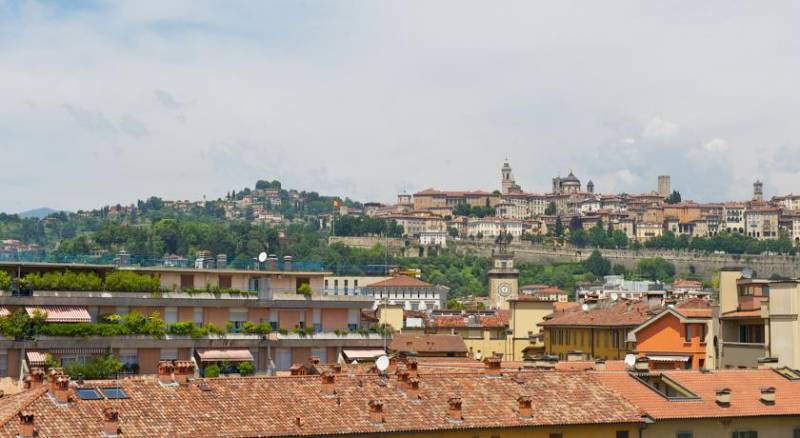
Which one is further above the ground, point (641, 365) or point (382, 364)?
point (382, 364)

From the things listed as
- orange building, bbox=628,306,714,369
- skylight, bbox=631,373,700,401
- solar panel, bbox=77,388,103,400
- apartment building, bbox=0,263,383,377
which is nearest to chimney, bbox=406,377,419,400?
skylight, bbox=631,373,700,401

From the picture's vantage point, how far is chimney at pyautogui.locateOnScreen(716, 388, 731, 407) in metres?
36.7

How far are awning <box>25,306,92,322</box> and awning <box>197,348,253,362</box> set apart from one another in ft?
14.2

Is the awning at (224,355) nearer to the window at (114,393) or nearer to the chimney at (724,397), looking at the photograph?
the window at (114,393)

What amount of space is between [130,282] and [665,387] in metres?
22.1

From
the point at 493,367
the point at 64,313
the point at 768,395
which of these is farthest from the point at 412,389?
the point at 64,313

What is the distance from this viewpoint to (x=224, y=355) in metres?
52.2

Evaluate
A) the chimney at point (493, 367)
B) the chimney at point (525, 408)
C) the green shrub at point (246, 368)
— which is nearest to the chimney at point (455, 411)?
the chimney at point (525, 408)

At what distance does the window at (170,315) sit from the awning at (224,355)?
5.88 feet

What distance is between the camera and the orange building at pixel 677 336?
2254 inches

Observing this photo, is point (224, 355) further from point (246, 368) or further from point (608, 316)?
point (608, 316)

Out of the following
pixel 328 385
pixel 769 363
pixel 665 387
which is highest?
pixel 328 385

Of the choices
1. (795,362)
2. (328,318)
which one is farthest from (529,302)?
(795,362)

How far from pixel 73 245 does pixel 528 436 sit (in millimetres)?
170438
